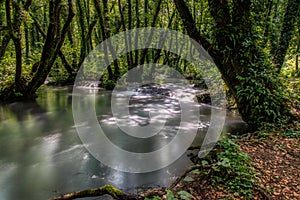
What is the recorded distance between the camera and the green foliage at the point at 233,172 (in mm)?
3434

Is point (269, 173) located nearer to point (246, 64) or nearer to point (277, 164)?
point (277, 164)

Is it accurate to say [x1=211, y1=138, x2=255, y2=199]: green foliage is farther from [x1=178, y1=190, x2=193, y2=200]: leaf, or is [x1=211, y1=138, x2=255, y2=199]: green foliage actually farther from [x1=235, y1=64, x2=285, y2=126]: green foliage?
[x1=235, y1=64, x2=285, y2=126]: green foliage

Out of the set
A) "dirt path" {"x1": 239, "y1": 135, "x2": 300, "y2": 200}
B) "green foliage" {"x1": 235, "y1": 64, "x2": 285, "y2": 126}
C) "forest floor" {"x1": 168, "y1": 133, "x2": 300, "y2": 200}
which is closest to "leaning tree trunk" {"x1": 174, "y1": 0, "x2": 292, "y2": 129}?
"green foliage" {"x1": 235, "y1": 64, "x2": 285, "y2": 126}

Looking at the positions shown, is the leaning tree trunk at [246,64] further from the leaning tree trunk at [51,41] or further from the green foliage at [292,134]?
the leaning tree trunk at [51,41]

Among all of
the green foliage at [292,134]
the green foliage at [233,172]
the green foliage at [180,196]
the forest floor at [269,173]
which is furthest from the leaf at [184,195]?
the green foliage at [292,134]

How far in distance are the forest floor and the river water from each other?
37.2 inches

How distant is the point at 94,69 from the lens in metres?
18.9

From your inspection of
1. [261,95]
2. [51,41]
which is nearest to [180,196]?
[261,95]

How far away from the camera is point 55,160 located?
5.42 meters

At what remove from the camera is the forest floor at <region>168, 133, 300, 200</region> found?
11.1 feet

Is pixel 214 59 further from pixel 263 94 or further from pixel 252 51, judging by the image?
pixel 263 94

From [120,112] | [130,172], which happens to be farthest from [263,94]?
[120,112]

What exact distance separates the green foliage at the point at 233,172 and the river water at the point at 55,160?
0.97m

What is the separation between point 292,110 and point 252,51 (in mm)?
1731
